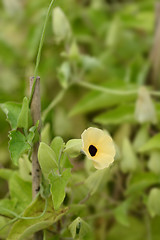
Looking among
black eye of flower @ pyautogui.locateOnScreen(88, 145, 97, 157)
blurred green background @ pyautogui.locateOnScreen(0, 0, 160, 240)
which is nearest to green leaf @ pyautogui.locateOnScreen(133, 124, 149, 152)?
blurred green background @ pyautogui.locateOnScreen(0, 0, 160, 240)

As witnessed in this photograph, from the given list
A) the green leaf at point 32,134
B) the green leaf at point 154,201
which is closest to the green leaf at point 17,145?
the green leaf at point 32,134

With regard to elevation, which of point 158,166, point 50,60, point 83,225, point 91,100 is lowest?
point 83,225

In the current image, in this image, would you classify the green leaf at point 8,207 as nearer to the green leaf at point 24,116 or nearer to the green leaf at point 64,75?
the green leaf at point 24,116

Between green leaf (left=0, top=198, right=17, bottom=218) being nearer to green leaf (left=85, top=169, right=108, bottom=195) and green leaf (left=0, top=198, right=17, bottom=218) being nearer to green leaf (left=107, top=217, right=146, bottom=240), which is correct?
green leaf (left=85, top=169, right=108, bottom=195)

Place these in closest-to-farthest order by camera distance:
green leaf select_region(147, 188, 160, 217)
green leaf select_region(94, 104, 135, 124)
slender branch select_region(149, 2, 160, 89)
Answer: green leaf select_region(147, 188, 160, 217), green leaf select_region(94, 104, 135, 124), slender branch select_region(149, 2, 160, 89)

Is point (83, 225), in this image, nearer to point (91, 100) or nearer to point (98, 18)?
point (91, 100)

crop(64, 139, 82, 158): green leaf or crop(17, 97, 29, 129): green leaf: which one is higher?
crop(17, 97, 29, 129): green leaf

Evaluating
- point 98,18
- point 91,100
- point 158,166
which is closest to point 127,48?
point 98,18
